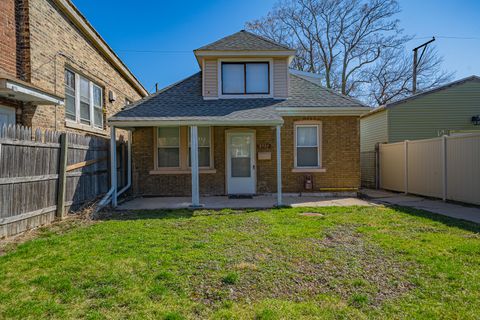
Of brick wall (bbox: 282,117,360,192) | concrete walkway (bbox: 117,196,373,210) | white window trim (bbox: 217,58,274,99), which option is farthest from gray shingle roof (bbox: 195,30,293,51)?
concrete walkway (bbox: 117,196,373,210)

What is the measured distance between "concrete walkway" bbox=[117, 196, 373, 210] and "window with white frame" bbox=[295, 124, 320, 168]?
136cm

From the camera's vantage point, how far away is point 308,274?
3.88 metres

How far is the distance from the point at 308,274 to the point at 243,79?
8.87 meters

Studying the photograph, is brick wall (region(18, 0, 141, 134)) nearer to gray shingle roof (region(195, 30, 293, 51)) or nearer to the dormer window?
gray shingle roof (region(195, 30, 293, 51))

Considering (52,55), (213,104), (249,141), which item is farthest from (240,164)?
(52,55)

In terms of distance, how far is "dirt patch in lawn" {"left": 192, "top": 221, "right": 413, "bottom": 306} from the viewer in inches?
132

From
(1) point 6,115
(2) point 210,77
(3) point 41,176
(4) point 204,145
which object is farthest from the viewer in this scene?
(2) point 210,77

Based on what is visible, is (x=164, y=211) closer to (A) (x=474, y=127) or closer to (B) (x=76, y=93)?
(B) (x=76, y=93)

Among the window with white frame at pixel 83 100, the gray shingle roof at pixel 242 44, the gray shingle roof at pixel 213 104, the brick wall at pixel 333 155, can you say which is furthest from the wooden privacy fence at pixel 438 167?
the window with white frame at pixel 83 100

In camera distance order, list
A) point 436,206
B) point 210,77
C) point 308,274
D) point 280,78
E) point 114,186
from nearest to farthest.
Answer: point 308,274, point 436,206, point 114,186, point 210,77, point 280,78

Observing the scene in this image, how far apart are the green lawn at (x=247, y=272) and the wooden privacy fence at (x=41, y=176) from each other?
64 centimetres

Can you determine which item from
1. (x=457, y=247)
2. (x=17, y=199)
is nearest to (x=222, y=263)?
(x=457, y=247)

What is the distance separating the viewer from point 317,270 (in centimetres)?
400

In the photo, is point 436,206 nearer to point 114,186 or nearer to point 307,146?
point 307,146
